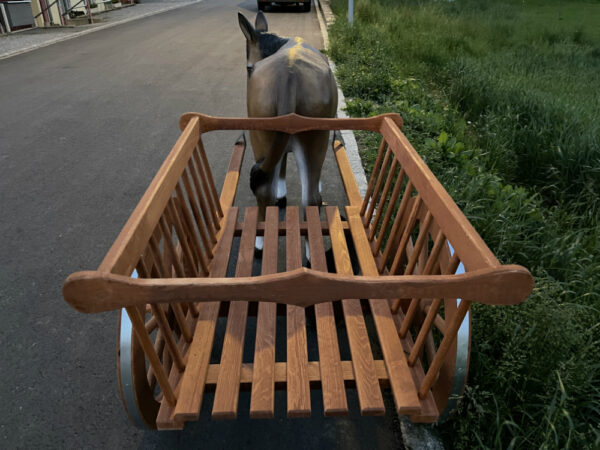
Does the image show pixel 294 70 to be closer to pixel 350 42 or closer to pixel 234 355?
pixel 234 355

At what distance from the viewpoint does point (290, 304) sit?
134 cm

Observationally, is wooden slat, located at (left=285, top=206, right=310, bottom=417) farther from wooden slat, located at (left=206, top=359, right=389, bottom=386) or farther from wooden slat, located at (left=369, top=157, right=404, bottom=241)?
wooden slat, located at (left=369, top=157, right=404, bottom=241)

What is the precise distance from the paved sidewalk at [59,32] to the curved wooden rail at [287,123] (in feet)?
33.6

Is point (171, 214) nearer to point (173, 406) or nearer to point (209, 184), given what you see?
point (209, 184)

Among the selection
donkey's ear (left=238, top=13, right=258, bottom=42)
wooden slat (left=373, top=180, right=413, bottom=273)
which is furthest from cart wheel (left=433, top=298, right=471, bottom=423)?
donkey's ear (left=238, top=13, right=258, bottom=42)

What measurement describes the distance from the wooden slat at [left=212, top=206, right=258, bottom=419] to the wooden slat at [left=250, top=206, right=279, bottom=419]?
66 millimetres

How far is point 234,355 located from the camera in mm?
1734

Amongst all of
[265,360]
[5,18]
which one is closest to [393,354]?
[265,360]

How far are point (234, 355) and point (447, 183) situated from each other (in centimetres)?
250

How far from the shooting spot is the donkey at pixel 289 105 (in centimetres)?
239

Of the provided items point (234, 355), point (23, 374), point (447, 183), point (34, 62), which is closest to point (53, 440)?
point (23, 374)

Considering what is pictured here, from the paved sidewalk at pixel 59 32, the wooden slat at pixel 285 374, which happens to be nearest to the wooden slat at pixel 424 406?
the wooden slat at pixel 285 374

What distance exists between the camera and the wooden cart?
4.01 ft

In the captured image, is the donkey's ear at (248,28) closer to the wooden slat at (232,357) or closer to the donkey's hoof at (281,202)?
the donkey's hoof at (281,202)
